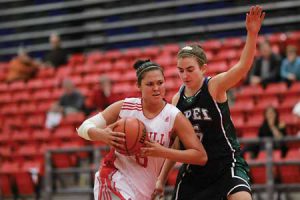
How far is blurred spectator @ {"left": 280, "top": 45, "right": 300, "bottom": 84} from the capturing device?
10.1 meters

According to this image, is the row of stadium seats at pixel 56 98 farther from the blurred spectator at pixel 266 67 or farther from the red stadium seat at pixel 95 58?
the blurred spectator at pixel 266 67

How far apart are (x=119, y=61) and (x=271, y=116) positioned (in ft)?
17.8

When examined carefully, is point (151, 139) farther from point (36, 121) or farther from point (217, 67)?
point (36, 121)

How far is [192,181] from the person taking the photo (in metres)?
5.04

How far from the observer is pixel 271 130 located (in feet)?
29.3

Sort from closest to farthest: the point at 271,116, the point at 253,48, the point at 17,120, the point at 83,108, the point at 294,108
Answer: the point at 253,48 < the point at 271,116 < the point at 294,108 < the point at 83,108 < the point at 17,120

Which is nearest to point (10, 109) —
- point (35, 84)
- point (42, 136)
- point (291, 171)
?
point (35, 84)

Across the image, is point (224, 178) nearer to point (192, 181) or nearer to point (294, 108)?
point (192, 181)

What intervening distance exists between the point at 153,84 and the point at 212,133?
58 centimetres

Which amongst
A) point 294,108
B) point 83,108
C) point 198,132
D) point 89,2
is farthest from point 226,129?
point 89,2

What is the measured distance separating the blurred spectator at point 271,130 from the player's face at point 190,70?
13.2 feet

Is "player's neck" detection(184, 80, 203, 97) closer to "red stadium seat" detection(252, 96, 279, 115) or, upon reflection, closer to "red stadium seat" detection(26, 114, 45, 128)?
"red stadium seat" detection(252, 96, 279, 115)

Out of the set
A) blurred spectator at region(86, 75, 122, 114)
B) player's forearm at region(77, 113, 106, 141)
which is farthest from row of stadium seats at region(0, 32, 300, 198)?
player's forearm at region(77, 113, 106, 141)

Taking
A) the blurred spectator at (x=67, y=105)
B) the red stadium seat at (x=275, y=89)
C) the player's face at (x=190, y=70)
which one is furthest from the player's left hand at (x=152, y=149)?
the blurred spectator at (x=67, y=105)
